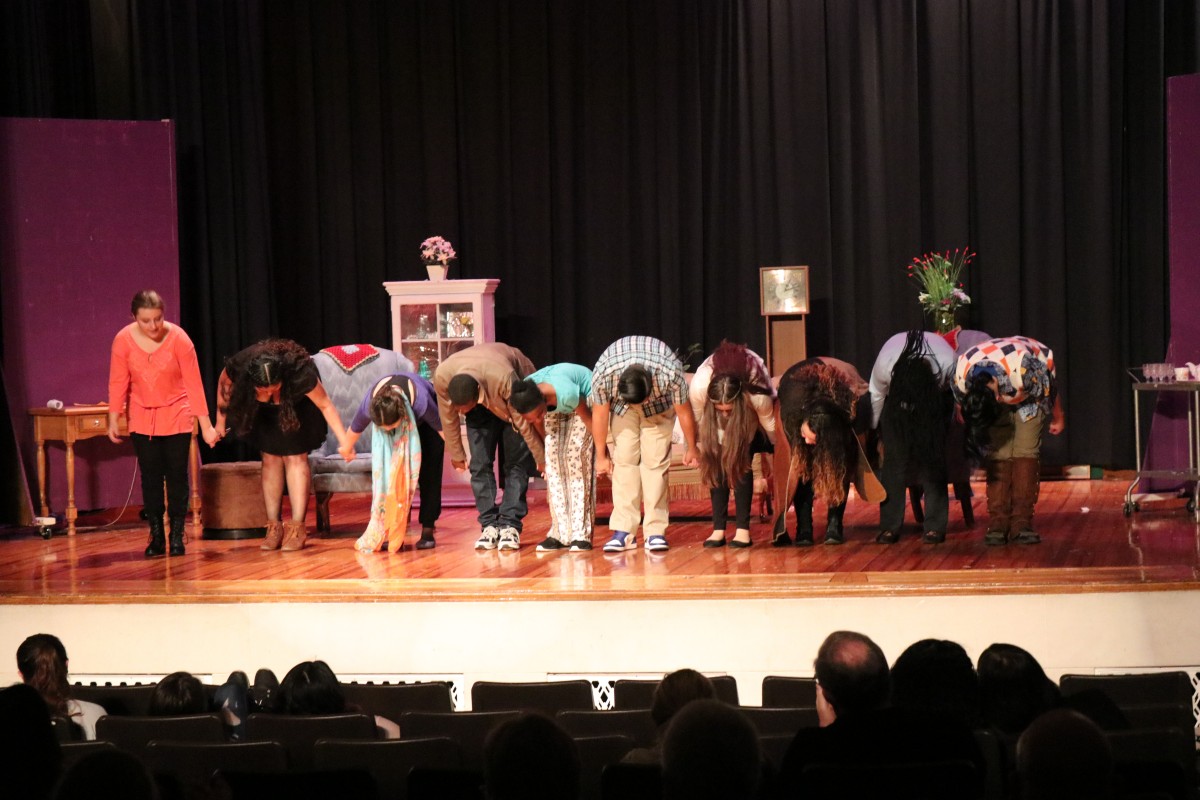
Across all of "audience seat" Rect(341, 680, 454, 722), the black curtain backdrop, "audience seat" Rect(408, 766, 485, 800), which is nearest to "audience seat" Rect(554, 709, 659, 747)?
"audience seat" Rect(408, 766, 485, 800)

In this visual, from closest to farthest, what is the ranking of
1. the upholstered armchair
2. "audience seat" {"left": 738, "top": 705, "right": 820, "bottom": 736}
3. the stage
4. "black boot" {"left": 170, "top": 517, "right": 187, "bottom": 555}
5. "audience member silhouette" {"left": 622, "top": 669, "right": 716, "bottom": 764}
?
"audience member silhouette" {"left": 622, "top": 669, "right": 716, "bottom": 764} → "audience seat" {"left": 738, "top": 705, "right": 820, "bottom": 736} → the stage → "black boot" {"left": 170, "top": 517, "right": 187, "bottom": 555} → the upholstered armchair

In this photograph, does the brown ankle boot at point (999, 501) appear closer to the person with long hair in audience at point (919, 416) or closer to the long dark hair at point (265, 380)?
the person with long hair in audience at point (919, 416)

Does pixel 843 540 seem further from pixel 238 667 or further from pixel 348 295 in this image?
pixel 348 295

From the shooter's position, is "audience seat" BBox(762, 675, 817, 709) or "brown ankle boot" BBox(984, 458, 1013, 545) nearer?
"audience seat" BBox(762, 675, 817, 709)

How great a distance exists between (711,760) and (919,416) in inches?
172

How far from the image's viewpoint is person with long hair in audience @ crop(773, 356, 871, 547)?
6.73m

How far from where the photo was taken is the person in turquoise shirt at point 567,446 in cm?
688

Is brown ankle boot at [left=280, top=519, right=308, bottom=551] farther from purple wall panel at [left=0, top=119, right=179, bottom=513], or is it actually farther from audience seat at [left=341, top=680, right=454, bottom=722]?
audience seat at [left=341, top=680, right=454, bottom=722]

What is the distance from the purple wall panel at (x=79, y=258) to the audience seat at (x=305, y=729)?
5.60 meters

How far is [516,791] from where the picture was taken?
260 centimetres

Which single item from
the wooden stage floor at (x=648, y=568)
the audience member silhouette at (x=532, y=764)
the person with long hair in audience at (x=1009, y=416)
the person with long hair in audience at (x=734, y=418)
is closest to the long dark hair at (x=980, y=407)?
the person with long hair in audience at (x=1009, y=416)

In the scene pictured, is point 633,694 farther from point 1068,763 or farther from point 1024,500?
point 1024,500

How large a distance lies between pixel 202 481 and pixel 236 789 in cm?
508

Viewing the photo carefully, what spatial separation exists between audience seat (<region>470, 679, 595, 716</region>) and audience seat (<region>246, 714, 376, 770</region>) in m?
0.59
